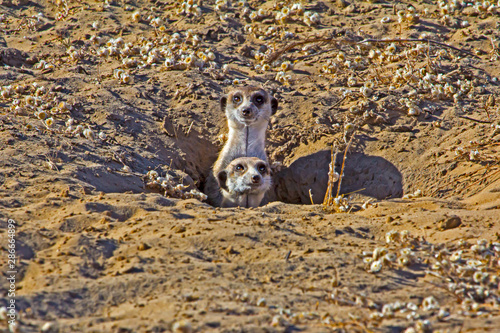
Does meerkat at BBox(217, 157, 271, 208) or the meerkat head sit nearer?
meerkat at BBox(217, 157, 271, 208)

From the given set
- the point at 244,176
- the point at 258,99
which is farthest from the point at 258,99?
the point at 244,176

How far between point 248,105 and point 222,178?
1.06 m

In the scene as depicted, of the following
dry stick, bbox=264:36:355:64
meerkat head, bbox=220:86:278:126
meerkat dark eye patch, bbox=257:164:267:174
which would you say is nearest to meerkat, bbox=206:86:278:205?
meerkat head, bbox=220:86:278:126

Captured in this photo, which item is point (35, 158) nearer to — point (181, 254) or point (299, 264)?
point (181, 254)

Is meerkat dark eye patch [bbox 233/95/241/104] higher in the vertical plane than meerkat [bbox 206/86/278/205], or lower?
higher

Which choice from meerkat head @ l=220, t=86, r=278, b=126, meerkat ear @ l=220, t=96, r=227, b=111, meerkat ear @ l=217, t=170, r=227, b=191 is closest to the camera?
meerkat ear @ l=217, t=170, r=227, b=191

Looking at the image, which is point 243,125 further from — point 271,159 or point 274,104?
point 271,159

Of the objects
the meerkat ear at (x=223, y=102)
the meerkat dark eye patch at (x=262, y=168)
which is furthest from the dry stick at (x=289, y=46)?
the meerkat dark eye patch at (x=262, y=168)

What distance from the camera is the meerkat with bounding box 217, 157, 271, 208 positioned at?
20.1 ft

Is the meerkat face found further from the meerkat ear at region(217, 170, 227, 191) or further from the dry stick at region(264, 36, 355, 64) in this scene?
the dry stick at region(264, 36, 355, 64)

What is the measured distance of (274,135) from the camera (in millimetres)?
7398

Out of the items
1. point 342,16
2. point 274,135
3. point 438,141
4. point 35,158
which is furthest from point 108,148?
point 342,16

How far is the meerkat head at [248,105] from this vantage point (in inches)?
263

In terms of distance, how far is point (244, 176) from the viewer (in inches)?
241
